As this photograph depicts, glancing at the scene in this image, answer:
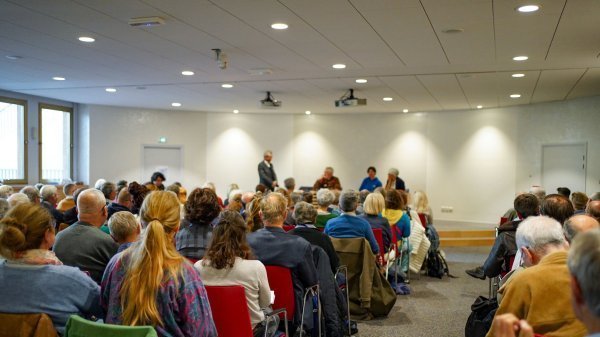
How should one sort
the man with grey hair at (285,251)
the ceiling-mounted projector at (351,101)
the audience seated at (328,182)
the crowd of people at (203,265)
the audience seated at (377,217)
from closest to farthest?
1. the crowd of people at (203,265)
2. the man with grey hair at (285,251)
3. the audience seated at (377,217)
4. the ceiling-mounted projector at (351,101)
5. the audience seated at (328,182)

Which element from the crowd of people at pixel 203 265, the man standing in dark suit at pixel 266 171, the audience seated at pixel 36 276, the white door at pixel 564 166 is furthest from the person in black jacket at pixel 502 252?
the white door at pixel 564 166

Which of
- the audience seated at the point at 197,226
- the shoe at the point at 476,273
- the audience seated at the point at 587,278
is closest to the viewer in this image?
the audience seated at the point at 587,278

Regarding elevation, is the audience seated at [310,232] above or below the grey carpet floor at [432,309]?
above

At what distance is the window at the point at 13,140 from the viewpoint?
10.6 meters

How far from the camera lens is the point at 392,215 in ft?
21.5

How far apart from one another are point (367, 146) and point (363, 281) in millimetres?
9292

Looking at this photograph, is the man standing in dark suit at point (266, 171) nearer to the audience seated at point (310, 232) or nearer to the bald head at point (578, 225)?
the audience seated at point (310, 232)

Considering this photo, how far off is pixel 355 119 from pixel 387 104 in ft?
7.76

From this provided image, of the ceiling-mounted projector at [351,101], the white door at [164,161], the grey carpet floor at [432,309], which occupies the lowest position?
the grey carpet floor at [432,309]

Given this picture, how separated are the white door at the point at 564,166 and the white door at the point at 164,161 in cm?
891

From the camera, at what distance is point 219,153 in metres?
14.1

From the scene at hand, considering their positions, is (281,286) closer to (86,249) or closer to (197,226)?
(197,226)

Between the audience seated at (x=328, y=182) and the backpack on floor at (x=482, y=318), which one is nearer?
the backpack on floor at (x=482, y=318)

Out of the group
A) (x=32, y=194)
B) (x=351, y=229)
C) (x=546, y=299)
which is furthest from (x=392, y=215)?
(x=546, y=299)
